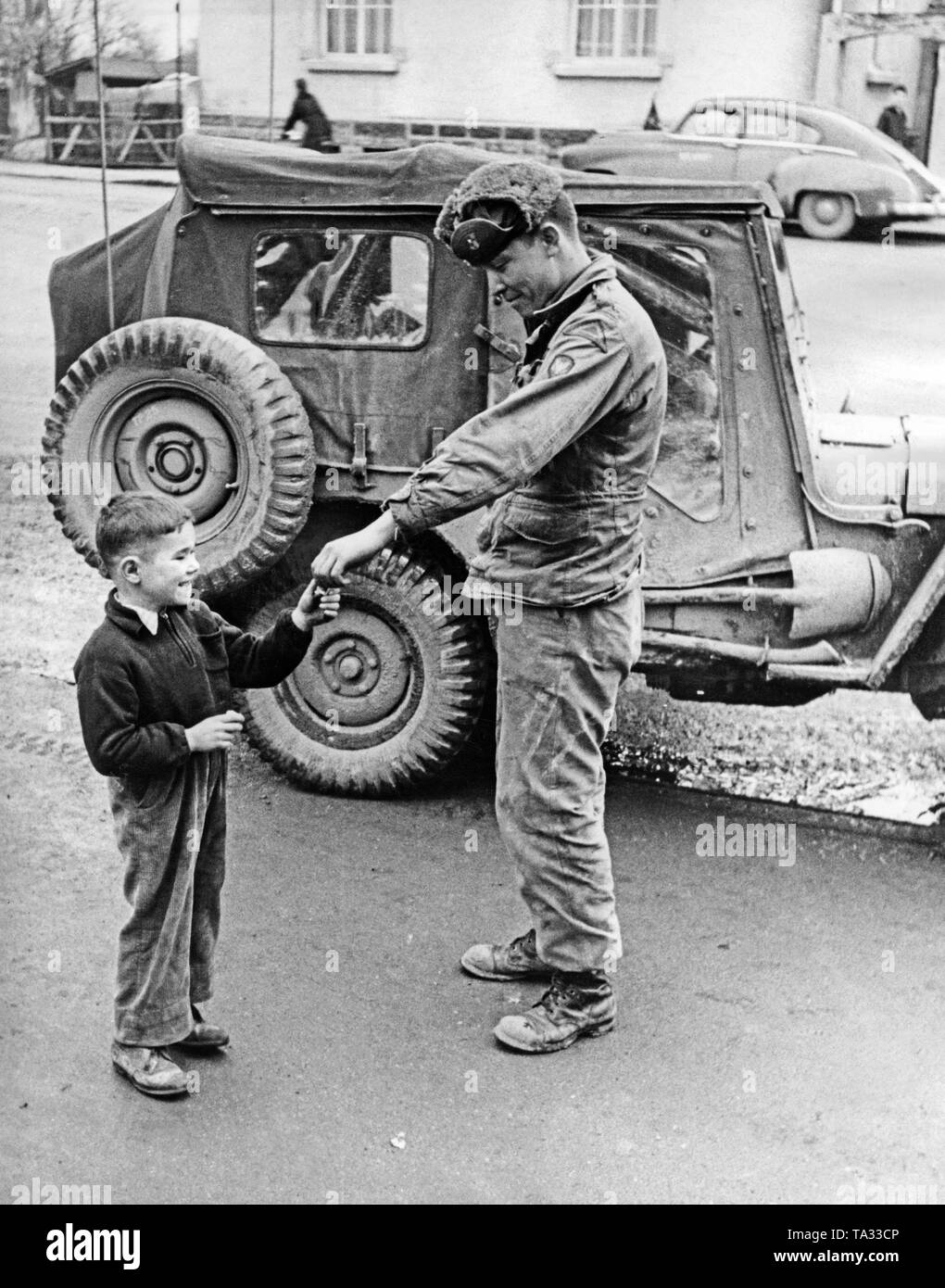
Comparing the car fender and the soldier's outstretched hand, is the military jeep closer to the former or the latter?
the soldier's outstretched hand

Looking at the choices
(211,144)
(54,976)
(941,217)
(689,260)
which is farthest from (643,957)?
(941,217)

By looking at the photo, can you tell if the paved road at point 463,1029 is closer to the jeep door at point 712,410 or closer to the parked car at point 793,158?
the jeep door at point 712,410

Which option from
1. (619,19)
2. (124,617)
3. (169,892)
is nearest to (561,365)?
(124,617)

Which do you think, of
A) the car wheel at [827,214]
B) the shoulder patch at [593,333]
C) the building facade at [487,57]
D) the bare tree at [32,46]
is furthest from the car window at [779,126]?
the shoulder patch at [593,333]

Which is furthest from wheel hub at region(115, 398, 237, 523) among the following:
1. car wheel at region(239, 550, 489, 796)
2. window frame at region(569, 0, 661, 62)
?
window frame at region(569, 0, 661, 62)

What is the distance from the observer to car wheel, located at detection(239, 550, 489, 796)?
4918 mm

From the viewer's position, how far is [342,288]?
4.87m

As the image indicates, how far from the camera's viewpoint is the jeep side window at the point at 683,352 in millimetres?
4613

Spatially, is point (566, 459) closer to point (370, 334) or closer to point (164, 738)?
point (164, 738)

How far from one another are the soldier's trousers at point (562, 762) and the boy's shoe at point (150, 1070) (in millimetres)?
905

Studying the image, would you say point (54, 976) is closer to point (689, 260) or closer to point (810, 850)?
point (810, 850)

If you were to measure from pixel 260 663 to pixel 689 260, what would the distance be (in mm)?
2035

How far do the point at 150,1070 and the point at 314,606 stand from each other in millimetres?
1127
